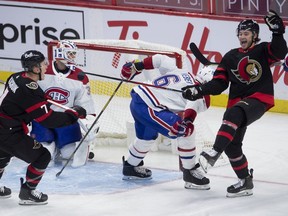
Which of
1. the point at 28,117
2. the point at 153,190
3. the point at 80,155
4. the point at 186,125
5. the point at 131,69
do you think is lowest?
the point at 153,190

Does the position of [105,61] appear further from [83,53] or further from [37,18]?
[37,18]

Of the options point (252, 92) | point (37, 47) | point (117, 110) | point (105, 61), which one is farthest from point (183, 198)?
point (37, 47)

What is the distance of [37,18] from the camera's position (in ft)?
35.0

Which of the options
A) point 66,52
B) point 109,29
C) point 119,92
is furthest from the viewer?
point 109,29

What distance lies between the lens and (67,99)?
814 centimetres

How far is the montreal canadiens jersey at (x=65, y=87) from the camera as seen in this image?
8.12m

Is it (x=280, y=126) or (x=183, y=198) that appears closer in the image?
(x=183, y=198)

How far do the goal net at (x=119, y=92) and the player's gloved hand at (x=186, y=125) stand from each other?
675 millimetres

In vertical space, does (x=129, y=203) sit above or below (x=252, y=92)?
below

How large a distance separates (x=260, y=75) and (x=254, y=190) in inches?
32.3

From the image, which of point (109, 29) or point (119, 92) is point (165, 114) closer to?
point (119, 92)

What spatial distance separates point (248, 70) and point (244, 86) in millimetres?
122

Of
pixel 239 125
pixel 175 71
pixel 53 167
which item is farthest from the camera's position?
pixel 53 167

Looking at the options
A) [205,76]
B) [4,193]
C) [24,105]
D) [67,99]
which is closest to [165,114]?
[205,76]
